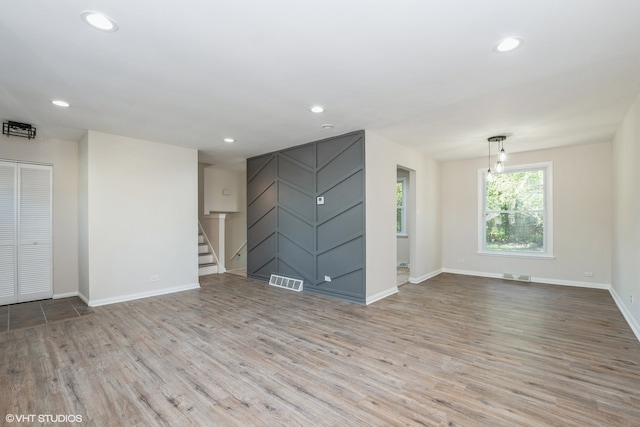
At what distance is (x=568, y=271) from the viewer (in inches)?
217

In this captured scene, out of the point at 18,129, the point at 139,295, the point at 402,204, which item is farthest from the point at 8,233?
the point at 402,204

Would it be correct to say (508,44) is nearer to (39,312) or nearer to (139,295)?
(139,295)

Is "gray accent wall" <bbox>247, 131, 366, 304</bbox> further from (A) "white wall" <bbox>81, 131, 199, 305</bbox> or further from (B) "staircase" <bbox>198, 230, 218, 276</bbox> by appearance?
(A) "white wall" <bbox>81, 131, 199, 305</bbox>

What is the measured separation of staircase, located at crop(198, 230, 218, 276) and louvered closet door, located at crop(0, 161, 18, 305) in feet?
9.82

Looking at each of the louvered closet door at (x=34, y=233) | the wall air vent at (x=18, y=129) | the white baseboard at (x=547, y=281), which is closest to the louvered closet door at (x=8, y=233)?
the louvered closet door at (x=34, y=233)

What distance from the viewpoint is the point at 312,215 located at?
5129 mm

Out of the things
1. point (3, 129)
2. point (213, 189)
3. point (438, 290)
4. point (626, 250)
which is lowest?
point (438, 290)

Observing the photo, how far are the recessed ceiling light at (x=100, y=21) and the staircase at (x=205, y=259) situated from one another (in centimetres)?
552

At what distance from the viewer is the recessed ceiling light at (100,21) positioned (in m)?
1.85

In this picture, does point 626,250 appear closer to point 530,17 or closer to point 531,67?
point 531,67

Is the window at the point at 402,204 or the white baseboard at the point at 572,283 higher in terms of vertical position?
the window at the point at 402,204

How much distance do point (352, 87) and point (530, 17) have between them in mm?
1474

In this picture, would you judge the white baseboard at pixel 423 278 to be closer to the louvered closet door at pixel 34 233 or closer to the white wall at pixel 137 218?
the white wall at pixel 137 218

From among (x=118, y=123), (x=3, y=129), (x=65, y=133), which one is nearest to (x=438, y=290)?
(x=118, y=123)
